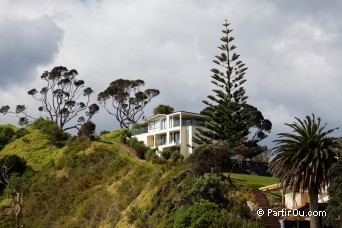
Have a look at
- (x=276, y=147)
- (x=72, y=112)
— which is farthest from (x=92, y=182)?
(x=72, y=112)

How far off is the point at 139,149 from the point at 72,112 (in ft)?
110

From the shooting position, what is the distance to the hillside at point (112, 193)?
3322 centimetres

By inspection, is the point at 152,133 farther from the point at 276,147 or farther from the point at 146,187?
the point at 276,147

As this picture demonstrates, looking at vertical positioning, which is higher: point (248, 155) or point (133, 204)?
point (248, 155)

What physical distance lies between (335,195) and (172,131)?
33.8 metres

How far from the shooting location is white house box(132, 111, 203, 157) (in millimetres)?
59125

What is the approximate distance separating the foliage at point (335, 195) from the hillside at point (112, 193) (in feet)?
14.2

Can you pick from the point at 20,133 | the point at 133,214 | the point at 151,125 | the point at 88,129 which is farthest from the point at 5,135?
the point at 133,214

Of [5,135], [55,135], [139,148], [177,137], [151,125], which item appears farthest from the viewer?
[5,135]

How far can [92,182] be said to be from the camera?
50125 millimetres

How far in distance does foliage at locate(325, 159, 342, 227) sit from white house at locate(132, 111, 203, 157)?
27.2 meters

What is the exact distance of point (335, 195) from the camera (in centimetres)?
2920

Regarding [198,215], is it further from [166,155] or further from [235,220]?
[166,155]

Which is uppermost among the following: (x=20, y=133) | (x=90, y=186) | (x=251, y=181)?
(x=20, y=133)
